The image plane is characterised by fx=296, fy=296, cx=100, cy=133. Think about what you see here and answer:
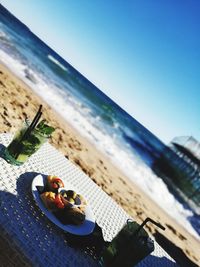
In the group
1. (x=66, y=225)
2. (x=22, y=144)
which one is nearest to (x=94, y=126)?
(x=22, y=144)

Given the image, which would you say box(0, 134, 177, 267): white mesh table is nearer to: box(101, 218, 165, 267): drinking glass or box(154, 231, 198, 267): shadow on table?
box(101, 218, 165, 267): drinking glass

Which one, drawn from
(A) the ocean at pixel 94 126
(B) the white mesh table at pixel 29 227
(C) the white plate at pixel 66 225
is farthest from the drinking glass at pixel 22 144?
(A) the ocean at pixel 94 126

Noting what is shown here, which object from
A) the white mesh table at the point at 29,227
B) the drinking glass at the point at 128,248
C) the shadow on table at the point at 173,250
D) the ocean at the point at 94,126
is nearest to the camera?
the white mesh table at the point at 29,227

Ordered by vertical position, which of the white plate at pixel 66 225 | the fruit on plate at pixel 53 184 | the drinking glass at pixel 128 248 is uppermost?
the drinking glass at pixel 128 248

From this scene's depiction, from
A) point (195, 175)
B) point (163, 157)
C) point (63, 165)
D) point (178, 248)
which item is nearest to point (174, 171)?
point (195, 175)

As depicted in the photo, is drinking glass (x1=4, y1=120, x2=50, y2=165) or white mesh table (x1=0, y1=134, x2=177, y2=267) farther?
drinking glass (x1=4, y1=120, x2=50, y2=165)

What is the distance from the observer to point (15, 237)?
4.55ft

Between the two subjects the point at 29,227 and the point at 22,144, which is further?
the point at 22,144

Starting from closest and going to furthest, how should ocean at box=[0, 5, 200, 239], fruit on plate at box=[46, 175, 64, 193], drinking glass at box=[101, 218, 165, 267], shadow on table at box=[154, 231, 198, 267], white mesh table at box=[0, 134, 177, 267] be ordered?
white mesh table at box=[0, 134, 177, 267]
drinking glass at box=[101, 218, 165, 267]
fruit on plate at box=[46, 175, 64, 193]
shadow on table at box=[154, 231, 198, 267]
ocean at box=[0, 5, 200, 239]

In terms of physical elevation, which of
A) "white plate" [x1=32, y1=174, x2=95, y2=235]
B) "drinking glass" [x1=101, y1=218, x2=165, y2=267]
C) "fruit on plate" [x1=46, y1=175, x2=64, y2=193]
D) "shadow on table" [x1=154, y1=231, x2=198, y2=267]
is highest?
"drinking glass" [x1=101, y1=218, x2=165, y2=267]

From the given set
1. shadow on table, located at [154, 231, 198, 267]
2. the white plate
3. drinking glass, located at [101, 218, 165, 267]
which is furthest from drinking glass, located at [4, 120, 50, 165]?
shadow on table, located at [154, 231, 198, 267]

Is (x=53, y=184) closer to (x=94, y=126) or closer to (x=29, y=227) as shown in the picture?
(x=29, y=227)

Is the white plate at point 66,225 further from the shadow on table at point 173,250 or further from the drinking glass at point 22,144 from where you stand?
the shadow on table at point 173,250

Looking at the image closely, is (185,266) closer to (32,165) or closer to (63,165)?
(63,165)
